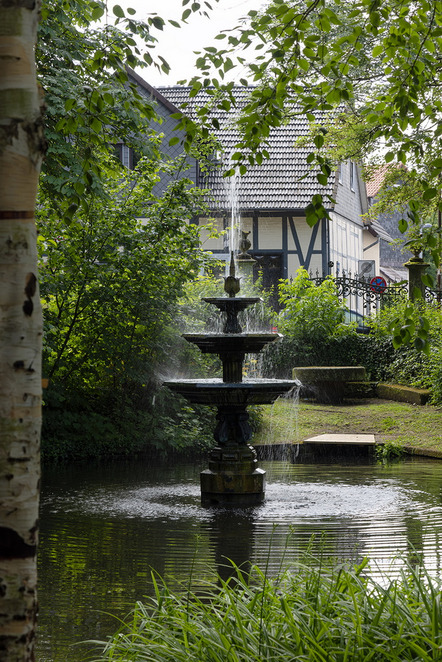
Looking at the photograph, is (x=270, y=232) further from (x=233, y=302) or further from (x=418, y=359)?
(x=233, y=302)

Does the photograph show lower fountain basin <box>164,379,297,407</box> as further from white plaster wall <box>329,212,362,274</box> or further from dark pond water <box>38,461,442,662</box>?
white plaster wall <box>329,212,362,274</box>

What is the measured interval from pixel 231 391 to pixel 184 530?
183 cm

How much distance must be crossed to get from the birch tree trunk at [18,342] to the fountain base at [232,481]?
19.9 ft

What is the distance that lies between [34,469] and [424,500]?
20.6 ft

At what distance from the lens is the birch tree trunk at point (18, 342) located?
7.41ft

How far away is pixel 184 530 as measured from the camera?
684cm

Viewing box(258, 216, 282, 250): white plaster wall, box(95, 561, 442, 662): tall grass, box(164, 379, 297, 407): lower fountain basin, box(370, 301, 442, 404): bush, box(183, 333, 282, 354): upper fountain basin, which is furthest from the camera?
box(258, 216, 282, 250): white plaster wall

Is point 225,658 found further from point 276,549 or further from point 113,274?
point 113,274

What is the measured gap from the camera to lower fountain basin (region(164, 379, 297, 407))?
27.2ft

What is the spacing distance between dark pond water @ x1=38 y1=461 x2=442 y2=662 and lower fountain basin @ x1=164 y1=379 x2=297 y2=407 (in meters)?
0.94

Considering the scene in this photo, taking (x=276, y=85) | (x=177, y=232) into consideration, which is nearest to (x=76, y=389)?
(x=177, y=232)

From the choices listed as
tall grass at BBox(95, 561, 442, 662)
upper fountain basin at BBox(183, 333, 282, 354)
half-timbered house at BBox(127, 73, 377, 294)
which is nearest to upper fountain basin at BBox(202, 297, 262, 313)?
upper fountain basin at BBox(183, 333, 282, 354)

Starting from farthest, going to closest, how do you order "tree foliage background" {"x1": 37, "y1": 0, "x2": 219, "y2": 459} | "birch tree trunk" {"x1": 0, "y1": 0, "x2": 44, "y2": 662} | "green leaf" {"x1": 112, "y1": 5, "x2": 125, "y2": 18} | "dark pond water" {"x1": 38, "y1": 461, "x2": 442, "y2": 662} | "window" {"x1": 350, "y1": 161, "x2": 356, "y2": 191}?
"window" {"x1": 350, "y1": 161, "x2": 356, "y2": 191}
"tree foliage background" {"x1": 37, "y1": 0, "x2": 219, "y2": 459}
"dark pond water" {"x1": 38, "y1": 461, "x2": 442, "y2": 662}
"green leaf" {"x1": 112, "y1": 5, "x2": 125, "y2": 18}
"birch tree trunk" {"x1": 0, "y1": 0, "x2": 44, "y2": 662}

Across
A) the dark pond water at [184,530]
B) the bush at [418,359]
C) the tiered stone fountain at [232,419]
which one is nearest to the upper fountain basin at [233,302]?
the tiered stone fountain at [232,419]
